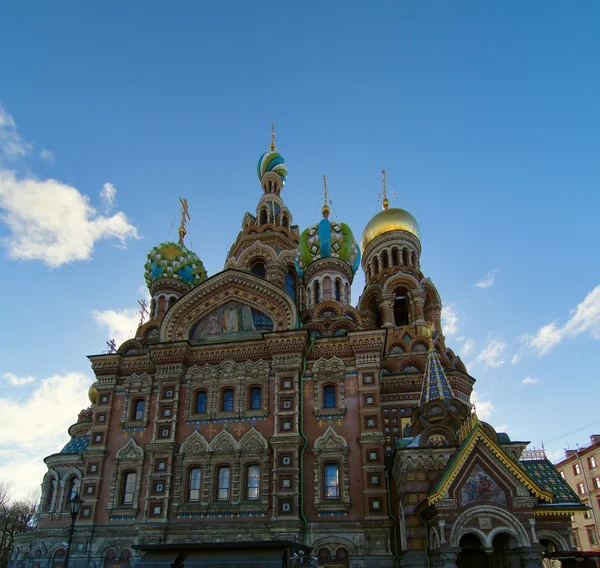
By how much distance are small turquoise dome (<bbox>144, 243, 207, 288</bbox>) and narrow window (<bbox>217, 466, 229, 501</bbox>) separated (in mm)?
10291

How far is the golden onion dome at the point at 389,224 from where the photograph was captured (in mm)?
29109

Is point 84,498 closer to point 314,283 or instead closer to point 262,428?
point 262,428

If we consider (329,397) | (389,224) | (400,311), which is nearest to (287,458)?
(329,397)

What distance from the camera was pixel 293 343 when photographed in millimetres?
19250

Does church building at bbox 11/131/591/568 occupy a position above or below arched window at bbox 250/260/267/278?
below

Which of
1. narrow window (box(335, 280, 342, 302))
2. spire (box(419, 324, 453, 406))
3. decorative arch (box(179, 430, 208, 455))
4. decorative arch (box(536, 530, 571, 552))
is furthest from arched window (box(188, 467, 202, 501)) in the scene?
decorative arch (box(536, 530, 571, 552))

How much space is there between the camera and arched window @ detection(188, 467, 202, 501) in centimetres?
1816

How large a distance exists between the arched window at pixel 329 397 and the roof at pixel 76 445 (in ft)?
34.7

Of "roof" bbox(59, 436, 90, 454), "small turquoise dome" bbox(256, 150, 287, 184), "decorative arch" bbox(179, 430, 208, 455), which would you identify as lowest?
"decorative arch" bbox(179, 430, 208, 455)

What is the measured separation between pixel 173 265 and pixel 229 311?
20.7 ft

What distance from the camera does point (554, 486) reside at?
15062 millimetres

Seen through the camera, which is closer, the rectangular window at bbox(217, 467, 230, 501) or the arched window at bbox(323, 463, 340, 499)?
the arched window at bbox(323, 463, 340, 499)

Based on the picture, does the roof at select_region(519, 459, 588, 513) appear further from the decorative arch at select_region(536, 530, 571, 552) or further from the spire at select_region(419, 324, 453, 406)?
the spire at select_region(419, 324, 453, 406)

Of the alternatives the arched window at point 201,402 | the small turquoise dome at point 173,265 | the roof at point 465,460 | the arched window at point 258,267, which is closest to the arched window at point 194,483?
the arched window at point 201,402
